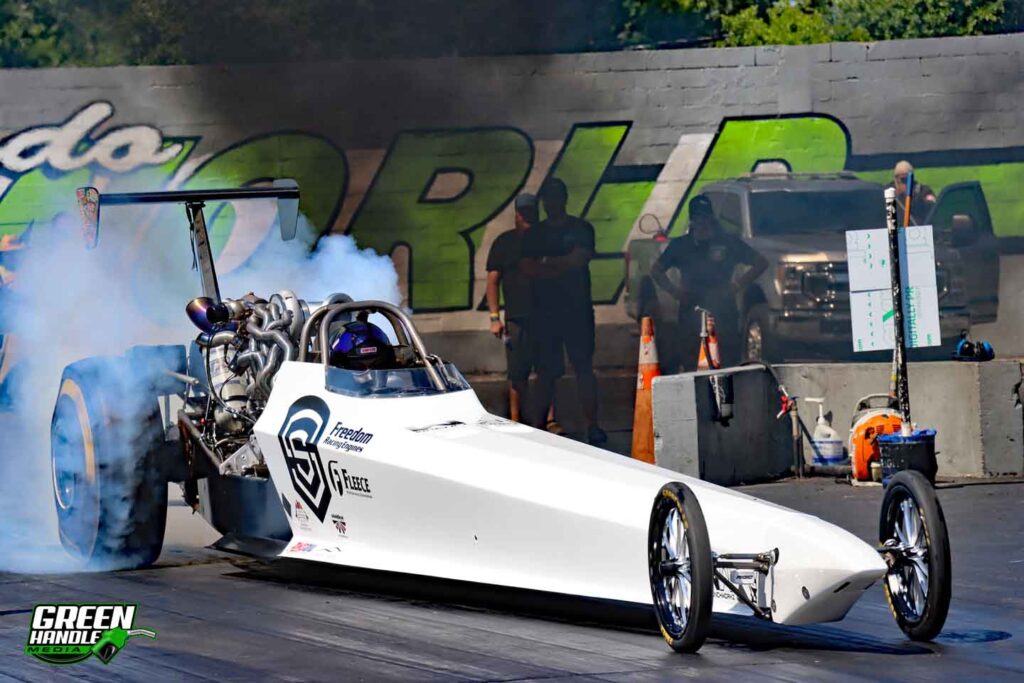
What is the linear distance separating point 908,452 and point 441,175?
9.75m

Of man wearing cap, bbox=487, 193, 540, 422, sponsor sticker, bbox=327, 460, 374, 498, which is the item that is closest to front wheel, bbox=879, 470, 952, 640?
sponsor sticker, bbox=327, 460, 374, 498

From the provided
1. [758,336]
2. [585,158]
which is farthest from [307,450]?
[585,158]

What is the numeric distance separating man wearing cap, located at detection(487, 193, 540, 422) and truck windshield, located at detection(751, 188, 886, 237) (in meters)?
4.22

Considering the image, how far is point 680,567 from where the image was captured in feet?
25.5

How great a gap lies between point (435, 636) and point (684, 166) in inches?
566

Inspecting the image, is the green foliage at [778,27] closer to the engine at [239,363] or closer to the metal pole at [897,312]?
the metal pole at [897,312]

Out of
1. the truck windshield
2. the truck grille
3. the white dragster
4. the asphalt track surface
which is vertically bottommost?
the asphalt track surface

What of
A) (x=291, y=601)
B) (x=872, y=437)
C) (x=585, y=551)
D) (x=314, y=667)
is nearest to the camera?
(x=314, y=667)

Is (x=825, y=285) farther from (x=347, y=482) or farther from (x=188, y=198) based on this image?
(x=347, y=482)

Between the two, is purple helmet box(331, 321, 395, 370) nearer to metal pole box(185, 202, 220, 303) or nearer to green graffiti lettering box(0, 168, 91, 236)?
metal pole box(185, 202, 220, 303)

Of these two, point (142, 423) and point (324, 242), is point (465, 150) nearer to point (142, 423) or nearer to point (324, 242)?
point (324, 242)

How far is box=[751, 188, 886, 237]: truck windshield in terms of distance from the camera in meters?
21.2

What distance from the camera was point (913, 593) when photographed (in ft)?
26.6

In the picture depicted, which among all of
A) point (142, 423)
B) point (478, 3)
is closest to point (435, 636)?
point (142, 423)
